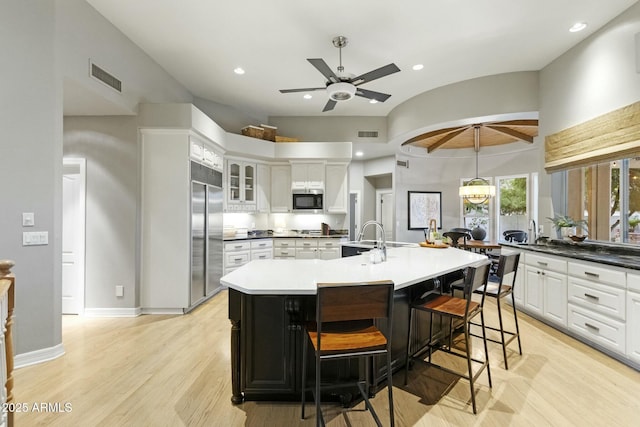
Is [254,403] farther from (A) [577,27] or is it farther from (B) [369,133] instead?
(B) [369,133]

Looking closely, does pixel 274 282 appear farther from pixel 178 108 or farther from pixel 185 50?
pixel 185 50

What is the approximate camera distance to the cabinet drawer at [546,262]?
3308 mm

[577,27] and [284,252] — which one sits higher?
[577,27]

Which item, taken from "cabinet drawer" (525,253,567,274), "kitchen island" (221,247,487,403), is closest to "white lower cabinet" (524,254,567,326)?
"cabinet drawer" (525,253,567,274)

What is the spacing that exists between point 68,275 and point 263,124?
4.24m

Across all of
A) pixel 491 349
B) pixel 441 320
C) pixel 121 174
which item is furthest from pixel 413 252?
pixel 121 174

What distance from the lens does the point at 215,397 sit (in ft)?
7.18

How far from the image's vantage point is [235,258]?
17.6 ft

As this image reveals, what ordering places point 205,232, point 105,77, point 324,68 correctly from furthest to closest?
→ point 205,232 < point 105,77 < point 324,68

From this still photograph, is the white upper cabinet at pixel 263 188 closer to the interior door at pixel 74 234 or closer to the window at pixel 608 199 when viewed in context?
the interior door at pixel 74 234

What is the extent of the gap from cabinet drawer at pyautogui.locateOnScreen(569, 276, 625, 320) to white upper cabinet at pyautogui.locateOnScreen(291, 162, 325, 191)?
419 centimetres

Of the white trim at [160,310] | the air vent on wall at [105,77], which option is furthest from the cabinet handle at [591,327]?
the air vent on wall at [105,77]

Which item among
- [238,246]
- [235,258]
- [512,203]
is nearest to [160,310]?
[235,258]

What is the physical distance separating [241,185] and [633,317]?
542 cm
